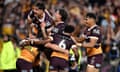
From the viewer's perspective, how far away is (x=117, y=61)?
2083 cm

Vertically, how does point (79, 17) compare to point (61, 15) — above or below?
below

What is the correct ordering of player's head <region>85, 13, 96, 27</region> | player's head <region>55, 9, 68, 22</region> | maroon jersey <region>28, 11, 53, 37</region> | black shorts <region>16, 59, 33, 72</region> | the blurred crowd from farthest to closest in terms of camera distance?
the blurred crowd
maroon jersey <region>28, 11, 53, 37</region>
black shorts <region>16, 59, 33, 72</region>
player's head <region>85, 13, 96, 27</region>
player's head <region>55, 9, 68, 22</region>

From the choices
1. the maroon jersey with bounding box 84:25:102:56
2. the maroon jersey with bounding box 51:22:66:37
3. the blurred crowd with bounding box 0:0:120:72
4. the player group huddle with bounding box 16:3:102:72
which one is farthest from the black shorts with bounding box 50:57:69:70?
the blurred crowd with bounding box 0:0:120:72

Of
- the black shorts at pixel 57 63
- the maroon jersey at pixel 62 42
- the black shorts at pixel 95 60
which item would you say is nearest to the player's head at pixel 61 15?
the maroon jersey at pixel 62 42

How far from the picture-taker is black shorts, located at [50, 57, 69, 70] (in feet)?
48.3

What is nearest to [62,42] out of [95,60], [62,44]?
[62,44]

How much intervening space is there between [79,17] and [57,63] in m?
9.14

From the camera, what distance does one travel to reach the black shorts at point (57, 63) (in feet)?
48.3

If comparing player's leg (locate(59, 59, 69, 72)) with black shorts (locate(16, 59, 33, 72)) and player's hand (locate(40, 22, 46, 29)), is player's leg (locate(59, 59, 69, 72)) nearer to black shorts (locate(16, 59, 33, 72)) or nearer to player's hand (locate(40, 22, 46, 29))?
black shorts (locate(16, 59, 33, 72))

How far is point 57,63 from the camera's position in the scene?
1473 centimetres

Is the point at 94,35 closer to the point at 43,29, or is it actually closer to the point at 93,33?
the point at 93,33

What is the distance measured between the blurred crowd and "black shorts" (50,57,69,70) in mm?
5784

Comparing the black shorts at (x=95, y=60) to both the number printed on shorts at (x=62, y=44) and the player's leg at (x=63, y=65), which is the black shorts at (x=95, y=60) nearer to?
the player's leg at (x=63, y=65)

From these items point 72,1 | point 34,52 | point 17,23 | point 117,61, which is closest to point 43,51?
point 34,52
